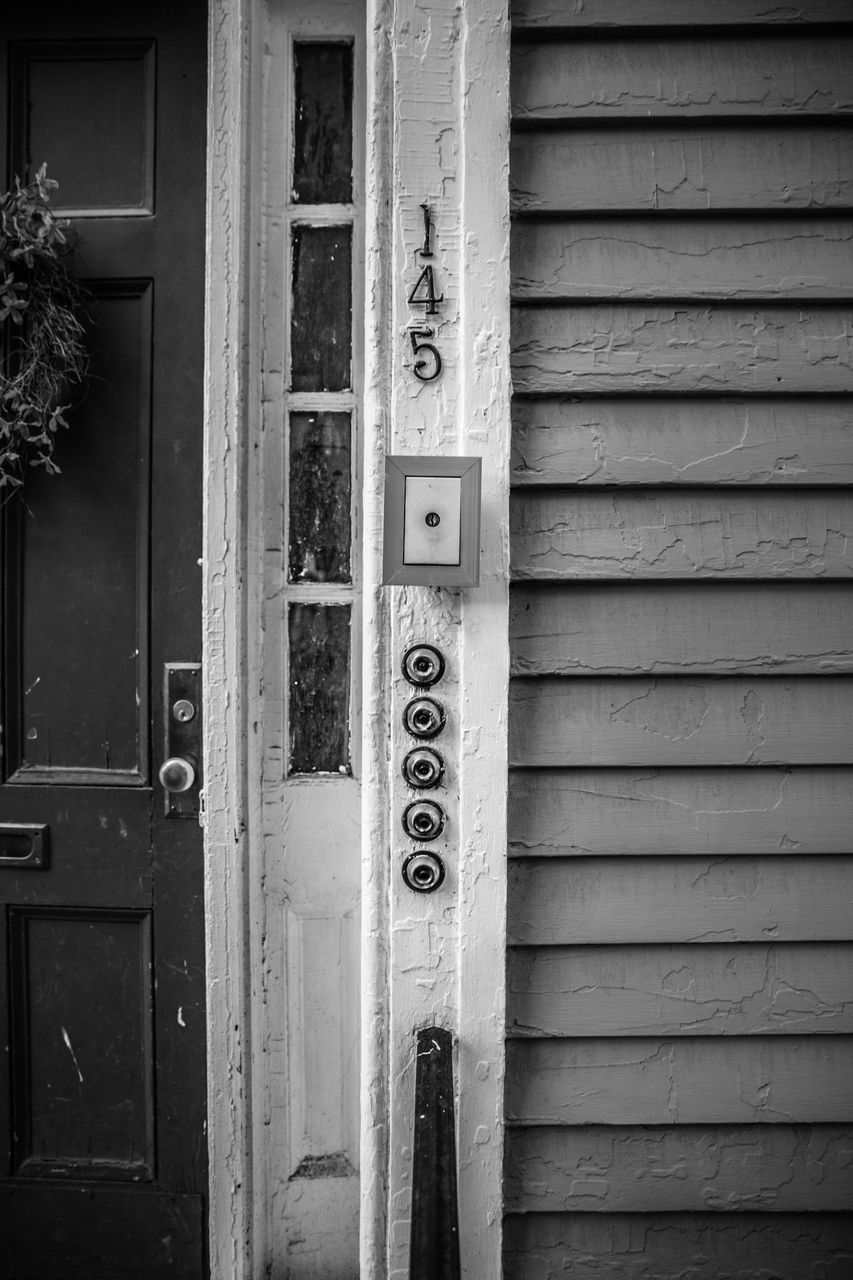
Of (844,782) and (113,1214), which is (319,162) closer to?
(844,782)

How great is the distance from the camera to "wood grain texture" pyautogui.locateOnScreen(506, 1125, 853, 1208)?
3.60ft

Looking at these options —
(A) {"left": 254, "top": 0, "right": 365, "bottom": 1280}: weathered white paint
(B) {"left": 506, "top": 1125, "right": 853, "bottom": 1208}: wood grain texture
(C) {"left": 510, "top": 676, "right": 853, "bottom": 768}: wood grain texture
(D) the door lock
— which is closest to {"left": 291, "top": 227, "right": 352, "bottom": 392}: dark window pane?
(A) {"left": 254, "top": 0, "right": 365, "bottom": 1280}: weathered white paint

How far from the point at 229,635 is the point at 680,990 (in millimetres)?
1032

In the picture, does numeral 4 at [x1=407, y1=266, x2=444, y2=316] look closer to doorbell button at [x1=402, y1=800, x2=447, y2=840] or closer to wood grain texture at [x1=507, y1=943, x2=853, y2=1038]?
doorbell button at [x1=402, y1=800, x2=447, y2=840]

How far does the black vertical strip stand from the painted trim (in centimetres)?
53

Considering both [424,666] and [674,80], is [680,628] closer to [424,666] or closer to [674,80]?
[424,666]

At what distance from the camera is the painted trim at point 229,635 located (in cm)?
133

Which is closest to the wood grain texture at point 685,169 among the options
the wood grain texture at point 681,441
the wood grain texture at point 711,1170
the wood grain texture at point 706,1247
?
the wood grain texture at point 681,441

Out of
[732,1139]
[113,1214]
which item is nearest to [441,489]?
[732,1139]

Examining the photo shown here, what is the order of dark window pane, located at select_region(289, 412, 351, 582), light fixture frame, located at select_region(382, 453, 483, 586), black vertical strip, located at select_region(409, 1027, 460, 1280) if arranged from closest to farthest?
1. black vertical strip, located at select_region(409, 1027, 460, 1280)
2. light fixture frame, located at select_region(382, 453, 483, 586)
3. dark window pane, located at select_region(289, 412, 351, 582)

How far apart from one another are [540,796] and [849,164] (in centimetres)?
114

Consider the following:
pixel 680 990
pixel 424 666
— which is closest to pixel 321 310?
pixel 424 666

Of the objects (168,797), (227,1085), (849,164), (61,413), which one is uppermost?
(849,164)

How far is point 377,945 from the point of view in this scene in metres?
1.12
